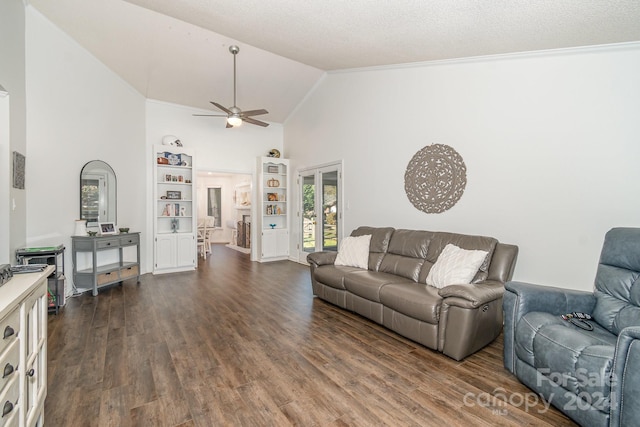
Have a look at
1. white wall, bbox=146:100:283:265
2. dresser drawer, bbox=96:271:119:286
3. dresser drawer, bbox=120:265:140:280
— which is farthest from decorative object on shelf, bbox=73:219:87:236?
white wall, bbox=146:100:283:265

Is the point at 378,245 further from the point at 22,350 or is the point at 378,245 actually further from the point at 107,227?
the point at 107,227

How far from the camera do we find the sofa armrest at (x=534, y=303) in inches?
85.8

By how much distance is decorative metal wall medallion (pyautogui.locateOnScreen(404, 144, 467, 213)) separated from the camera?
363 cm

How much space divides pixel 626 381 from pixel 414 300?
1436 mm

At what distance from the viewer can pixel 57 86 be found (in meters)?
4.02

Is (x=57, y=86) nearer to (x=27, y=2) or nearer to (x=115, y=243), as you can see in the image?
(x=27, y=2)

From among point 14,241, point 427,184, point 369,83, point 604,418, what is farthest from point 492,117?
point 14,241

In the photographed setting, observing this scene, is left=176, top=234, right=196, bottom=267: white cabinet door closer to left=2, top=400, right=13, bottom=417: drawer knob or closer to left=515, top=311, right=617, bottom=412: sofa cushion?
left=2, top=400, right=13, bottom=417: drawer knob

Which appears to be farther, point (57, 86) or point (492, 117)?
point (57, 86)

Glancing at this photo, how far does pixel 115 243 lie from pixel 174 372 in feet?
10.2

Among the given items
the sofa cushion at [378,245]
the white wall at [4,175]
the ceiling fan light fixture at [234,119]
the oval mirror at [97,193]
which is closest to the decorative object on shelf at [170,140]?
the oval mirror at [97,193]

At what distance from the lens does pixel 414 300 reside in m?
2.74

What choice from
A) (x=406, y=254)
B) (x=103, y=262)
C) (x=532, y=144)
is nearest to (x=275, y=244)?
(x=103, y=262)

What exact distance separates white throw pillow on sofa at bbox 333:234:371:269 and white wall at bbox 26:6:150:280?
382cm
